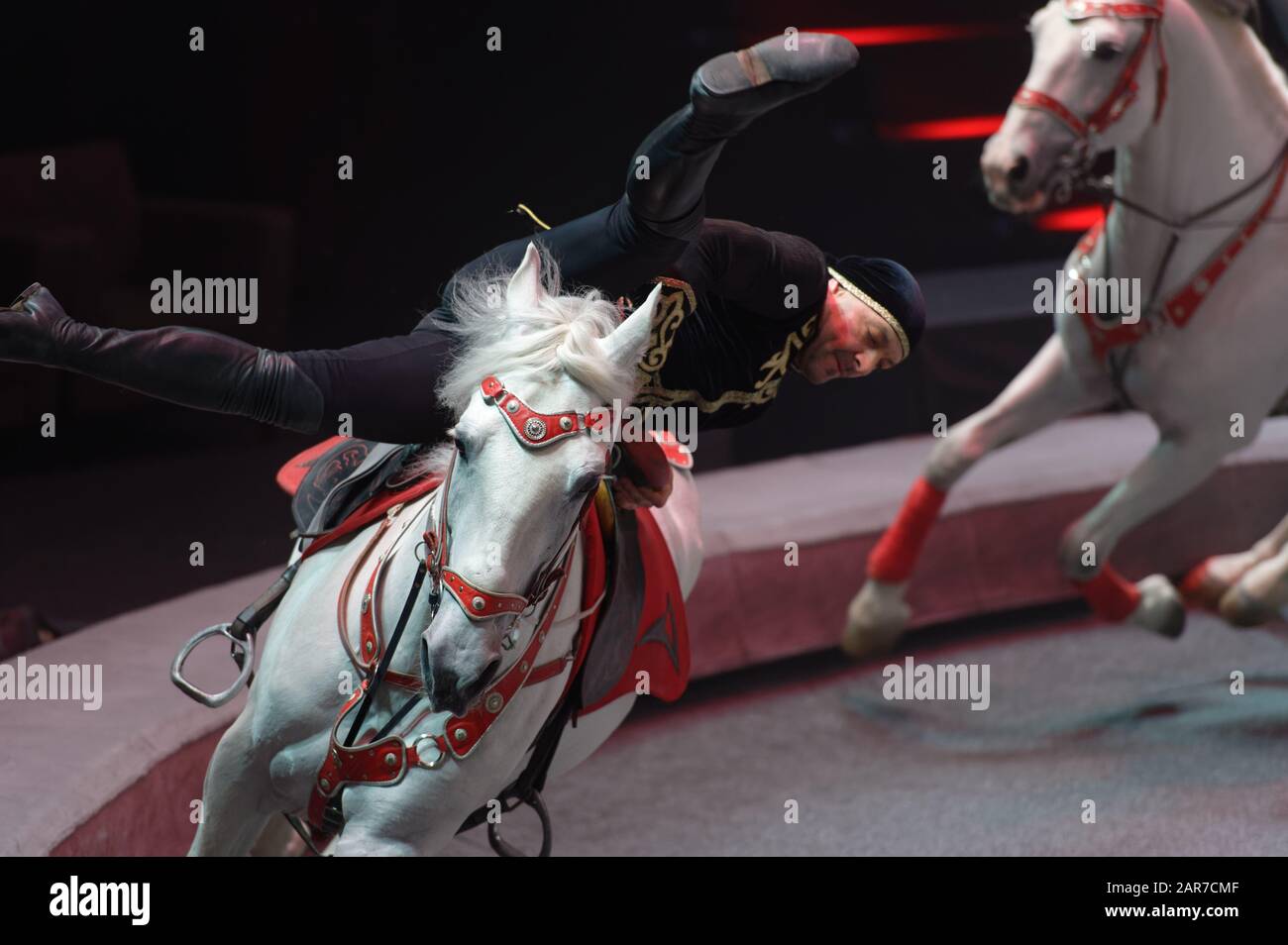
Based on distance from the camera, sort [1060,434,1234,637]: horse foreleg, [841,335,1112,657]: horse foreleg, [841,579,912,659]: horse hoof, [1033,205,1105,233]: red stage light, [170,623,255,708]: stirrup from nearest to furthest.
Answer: [170,623,255,708]: stirrup
[1060,434,1234,637]: horse foreleg
[841,335,1112,657]: horse foreleg
[841,579,912,659]: horse hoof
[1033,205,1105,233]: red stage light

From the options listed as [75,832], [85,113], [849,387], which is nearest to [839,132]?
[849,387]

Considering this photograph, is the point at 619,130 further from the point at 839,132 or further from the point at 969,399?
the point at 969,399

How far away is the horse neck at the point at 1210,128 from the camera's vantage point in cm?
392

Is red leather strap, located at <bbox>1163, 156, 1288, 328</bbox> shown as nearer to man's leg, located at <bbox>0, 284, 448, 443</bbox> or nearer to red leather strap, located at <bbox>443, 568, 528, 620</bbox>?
A: man's leg, located at <bbox>0, 284, 448, 443</bbox>

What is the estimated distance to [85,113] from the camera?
3852mm

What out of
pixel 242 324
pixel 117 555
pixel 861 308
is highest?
pixel 861 308

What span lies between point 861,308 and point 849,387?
2851mm

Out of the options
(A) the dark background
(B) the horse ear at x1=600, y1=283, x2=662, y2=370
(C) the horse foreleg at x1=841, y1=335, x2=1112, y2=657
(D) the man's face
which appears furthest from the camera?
(C) the horse foreleg at x1=841, y1=335, x2=1112, y2=657

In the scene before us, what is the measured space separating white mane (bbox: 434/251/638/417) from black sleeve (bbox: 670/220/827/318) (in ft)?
1.17

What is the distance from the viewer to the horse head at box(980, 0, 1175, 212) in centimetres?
378

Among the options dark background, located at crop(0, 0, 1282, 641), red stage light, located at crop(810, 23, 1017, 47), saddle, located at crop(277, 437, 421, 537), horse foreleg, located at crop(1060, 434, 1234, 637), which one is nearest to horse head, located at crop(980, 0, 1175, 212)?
dark background, located at crop(0, 0, 1282, 641)

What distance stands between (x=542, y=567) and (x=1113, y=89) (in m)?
2.42
